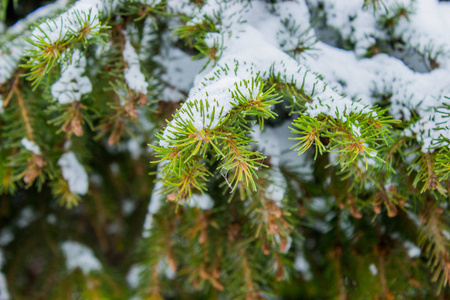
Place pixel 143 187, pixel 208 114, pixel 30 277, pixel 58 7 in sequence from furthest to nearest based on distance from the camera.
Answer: pixel 30 277
pixel 143 187
pixel 58 7
pixel 208 114

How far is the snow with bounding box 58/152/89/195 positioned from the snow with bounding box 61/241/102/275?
61cm

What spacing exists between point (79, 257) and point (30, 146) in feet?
2.54

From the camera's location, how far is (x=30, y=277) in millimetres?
1756

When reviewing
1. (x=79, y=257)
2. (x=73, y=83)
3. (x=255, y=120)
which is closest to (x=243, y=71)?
(x=255, y=120)

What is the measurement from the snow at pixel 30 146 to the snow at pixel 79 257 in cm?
74

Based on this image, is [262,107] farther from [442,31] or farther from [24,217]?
[24,217]

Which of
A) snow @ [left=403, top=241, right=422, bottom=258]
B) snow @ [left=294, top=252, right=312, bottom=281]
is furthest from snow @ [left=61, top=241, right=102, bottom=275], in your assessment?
snow @ [left=403, top=241, right=422, bottom=258]

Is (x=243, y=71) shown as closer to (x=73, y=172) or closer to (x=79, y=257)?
(x=73, y=172)

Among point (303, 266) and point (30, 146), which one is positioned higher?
point (30, 146)

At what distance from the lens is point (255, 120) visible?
0.73 m

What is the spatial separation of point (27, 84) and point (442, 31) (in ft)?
4.29

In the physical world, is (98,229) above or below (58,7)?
below

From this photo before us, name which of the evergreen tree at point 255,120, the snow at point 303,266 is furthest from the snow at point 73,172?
the snow at point 303,266

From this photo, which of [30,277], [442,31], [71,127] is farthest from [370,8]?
[30,277]
